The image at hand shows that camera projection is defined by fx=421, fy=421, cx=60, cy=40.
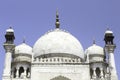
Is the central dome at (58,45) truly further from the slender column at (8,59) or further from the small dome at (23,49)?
the slender column at (8,59)

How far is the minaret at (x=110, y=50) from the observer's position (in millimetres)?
27609

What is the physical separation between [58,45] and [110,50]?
3813mm

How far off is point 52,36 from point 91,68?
4.24 m

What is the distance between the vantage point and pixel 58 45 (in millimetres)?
30109

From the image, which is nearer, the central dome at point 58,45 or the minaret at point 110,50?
the minaret at point 110,50

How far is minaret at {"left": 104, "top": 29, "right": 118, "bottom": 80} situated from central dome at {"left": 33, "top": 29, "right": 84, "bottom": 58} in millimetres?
2389

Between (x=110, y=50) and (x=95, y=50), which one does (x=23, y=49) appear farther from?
(x=110, y=50)

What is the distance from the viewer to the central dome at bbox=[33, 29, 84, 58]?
29853 mm

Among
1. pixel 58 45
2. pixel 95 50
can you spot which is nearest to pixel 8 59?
pixel 58 45

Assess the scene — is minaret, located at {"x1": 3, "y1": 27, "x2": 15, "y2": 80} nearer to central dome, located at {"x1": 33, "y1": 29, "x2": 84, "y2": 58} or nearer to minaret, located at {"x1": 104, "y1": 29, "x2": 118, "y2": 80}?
central dome, located at {"x1": 33, "y1": 29, "x2": 84, "y2": 58}

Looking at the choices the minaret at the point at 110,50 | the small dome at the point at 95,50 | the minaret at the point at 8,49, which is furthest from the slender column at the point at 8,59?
the minaret at the point at 110,50

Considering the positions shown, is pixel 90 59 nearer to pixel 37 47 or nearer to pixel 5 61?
pixel 37 47

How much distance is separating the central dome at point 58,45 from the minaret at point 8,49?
2.32 m

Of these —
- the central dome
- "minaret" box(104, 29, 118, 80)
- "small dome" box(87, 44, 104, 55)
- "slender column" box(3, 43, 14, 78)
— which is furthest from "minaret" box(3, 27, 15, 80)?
"minaret" box(104, 29, 118, 80)
